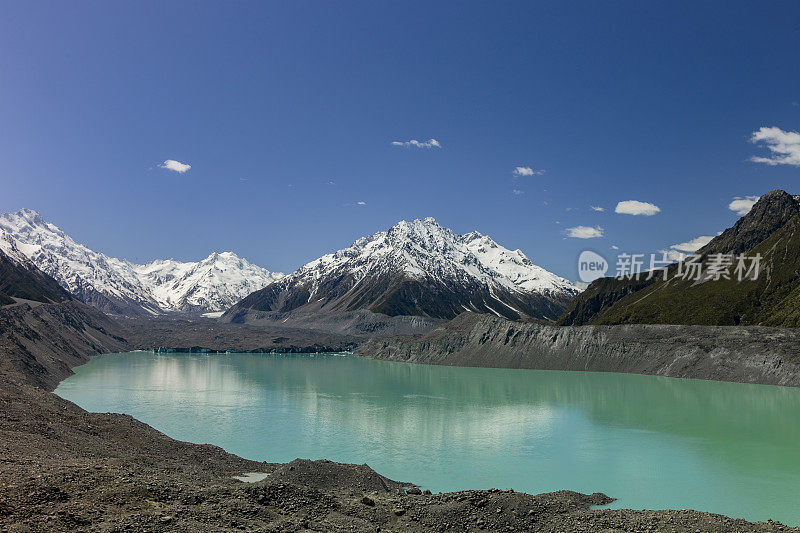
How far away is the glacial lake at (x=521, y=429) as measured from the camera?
32.2 metres

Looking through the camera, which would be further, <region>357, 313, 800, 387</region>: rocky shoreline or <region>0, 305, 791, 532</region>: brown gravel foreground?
<region>357, 313, 800, 387</region>: rocky shoreline

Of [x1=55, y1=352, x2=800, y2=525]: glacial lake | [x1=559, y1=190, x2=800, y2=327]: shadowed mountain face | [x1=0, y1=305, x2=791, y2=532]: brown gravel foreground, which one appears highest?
[x1=559, y1=190, x2=800, y2=327]: shadowed mountain face

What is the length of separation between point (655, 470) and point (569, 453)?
6615 millimetres

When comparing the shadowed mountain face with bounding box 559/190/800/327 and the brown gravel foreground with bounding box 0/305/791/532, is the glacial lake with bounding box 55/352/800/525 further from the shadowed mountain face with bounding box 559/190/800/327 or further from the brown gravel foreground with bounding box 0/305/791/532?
the shadowed mountain face with bounding box 559/190/800/327

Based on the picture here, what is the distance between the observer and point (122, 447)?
3434 centimetres

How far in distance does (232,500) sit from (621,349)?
4314 inches

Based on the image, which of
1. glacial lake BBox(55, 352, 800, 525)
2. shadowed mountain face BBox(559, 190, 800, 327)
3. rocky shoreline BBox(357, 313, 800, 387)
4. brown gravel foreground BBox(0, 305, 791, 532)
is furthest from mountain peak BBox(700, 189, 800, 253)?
brown gravel foreground BBox(0, 305, 791, 532)

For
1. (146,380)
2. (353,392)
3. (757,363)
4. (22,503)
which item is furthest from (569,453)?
(146,380)

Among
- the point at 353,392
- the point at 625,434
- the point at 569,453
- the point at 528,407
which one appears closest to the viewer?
the point at 569,453

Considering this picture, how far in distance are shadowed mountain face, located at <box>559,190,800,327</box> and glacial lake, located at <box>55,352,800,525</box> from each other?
5062cm

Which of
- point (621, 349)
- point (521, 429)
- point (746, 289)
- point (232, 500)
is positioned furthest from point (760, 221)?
point (232, 500)

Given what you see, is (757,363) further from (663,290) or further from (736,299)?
(663,290)

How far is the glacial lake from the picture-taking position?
32.2m

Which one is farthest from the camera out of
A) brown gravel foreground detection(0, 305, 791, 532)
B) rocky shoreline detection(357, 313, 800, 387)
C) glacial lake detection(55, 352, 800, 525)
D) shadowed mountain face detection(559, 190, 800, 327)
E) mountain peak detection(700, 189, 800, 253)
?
mountain peak detection(700, 189, 800, 253)
